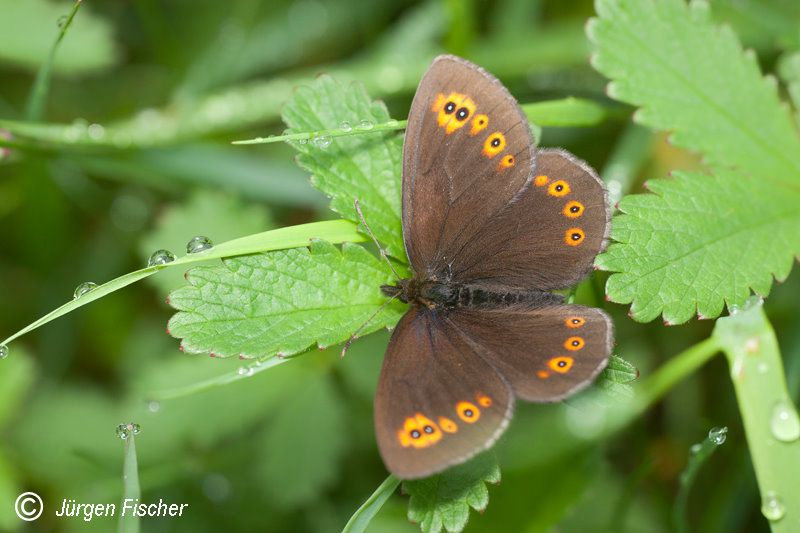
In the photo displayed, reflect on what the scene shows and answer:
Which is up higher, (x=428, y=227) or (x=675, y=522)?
(x=428, y=227)

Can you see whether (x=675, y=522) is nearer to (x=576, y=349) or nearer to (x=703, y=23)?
(x=576, y=349)

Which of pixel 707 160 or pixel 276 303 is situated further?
pixel 707 160

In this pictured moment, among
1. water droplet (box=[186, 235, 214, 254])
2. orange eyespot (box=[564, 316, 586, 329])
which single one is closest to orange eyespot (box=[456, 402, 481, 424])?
orange eyespot (box=[564, 316, 586, 329])

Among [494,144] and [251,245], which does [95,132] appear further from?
[494,144]

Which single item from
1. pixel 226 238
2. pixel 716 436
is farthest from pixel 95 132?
pixel 716 436

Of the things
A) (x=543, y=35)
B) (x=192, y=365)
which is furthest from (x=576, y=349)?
(x=543, y=35)

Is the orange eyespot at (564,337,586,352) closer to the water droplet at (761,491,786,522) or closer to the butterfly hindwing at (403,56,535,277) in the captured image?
the butterfly hindwing at (403,56,535,277)
